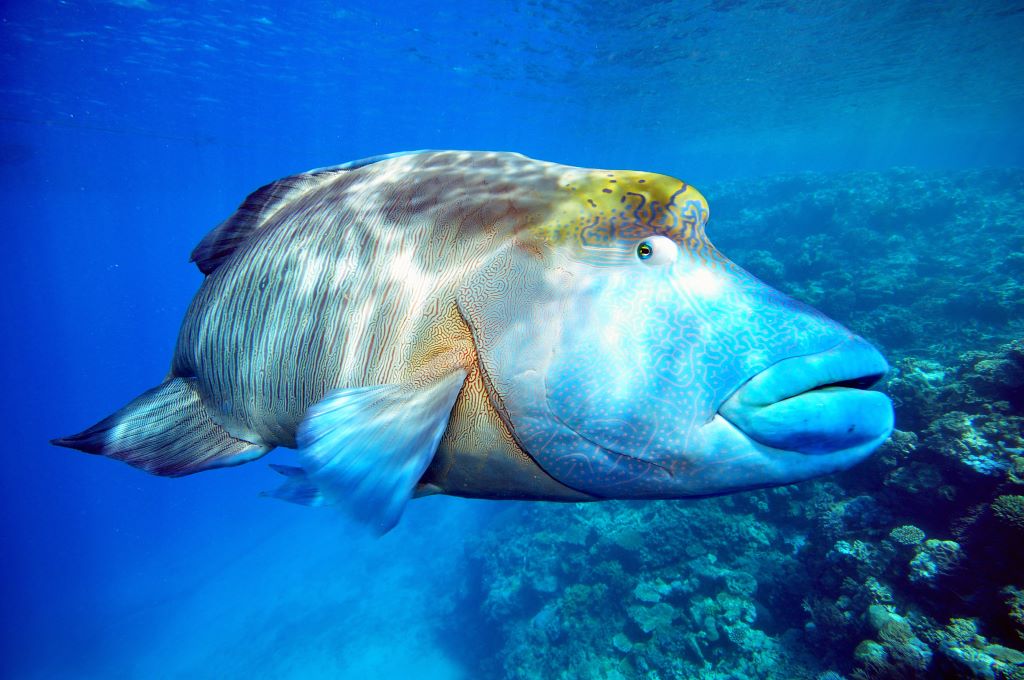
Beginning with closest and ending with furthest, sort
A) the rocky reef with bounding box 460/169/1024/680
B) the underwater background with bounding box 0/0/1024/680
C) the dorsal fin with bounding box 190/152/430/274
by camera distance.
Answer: the dorsal fin with bounding box 190/152/430/274, the rocky reef with bounding box 460/169/1024/680, the underwater background with bounding box 0/0/1024/680

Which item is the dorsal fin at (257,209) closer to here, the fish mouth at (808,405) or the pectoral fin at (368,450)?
the pectoral fin at (368,450)

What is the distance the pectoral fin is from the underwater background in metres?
0.10

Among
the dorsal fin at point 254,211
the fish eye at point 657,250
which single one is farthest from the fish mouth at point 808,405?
the dorsal fin at point 254,211

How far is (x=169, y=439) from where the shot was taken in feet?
5.96

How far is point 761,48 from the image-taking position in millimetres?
22656

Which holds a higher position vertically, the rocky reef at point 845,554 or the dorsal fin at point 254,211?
the dorsal fin at point 254,211

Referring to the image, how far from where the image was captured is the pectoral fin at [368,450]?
3.35ft

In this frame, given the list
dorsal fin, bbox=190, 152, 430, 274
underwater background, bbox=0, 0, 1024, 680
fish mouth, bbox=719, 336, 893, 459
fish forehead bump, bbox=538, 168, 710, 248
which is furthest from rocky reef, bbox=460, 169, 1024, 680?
dorsal fin, bbox=190, 152, 430, 274

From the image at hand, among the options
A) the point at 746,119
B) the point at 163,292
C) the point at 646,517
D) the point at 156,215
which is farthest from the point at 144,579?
the point at 163,292

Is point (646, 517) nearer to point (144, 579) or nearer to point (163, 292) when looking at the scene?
point (144, 579)

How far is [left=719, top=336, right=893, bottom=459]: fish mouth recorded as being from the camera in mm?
1062

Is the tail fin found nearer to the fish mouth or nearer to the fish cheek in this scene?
the fish cheek

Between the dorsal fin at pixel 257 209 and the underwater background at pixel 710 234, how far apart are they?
147 cm

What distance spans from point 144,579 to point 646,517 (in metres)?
34.9
